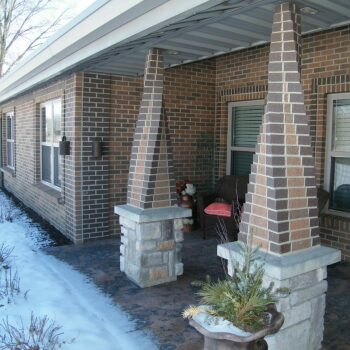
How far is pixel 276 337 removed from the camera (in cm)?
279

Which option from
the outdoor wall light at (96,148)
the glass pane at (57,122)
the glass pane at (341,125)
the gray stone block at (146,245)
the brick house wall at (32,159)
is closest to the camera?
the gray stone block at (146,245)

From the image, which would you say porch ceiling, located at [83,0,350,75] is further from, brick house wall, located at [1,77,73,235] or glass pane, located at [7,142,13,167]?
glass pane, located at [7,142,13,167]

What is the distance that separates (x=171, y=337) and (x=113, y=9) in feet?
9.50

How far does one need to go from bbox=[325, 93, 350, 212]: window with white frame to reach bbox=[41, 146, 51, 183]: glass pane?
5.33 meters

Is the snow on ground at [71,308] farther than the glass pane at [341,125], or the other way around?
the glass pane at [341,125]

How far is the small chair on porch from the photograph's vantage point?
5.90m

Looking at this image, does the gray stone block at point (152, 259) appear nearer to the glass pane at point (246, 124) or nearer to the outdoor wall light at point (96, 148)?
the outdoor wall light at point (96, 148)

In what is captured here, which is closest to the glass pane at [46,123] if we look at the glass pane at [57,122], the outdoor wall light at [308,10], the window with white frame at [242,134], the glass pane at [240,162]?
the glass pane at [57,122]

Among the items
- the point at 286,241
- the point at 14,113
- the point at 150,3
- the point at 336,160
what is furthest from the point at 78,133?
the point at 14,113

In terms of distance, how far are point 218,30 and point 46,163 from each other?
562cm

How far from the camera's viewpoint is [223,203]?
242 inches

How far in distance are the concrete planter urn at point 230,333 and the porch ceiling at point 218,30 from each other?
220 centimetres

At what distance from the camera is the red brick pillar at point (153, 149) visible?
180 inches

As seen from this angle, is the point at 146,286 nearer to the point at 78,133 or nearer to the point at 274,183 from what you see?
the point at 274,183
